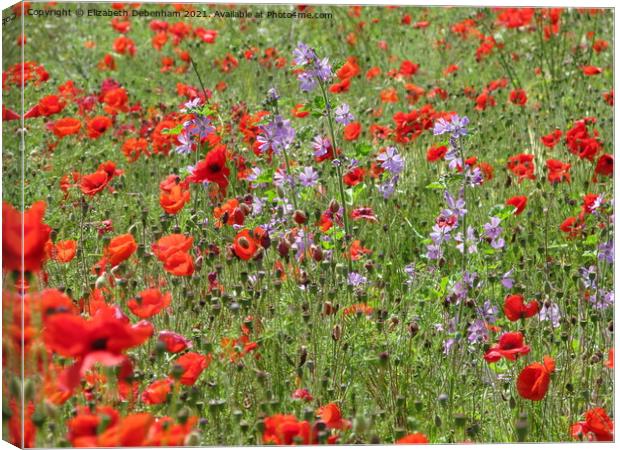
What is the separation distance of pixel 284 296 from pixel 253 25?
2.35 meters

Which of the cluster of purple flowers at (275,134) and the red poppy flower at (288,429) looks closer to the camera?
the red poppy flower at (288,429)

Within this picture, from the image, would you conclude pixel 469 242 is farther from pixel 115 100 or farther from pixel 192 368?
pixel 115 100

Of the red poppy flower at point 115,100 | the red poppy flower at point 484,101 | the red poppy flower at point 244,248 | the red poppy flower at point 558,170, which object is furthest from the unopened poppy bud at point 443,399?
the red poppy flower at point 115,100

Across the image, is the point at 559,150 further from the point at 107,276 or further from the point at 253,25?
the point at 107,276

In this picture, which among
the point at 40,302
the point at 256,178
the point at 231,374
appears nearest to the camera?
the point at 40,302

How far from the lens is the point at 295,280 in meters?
2.64

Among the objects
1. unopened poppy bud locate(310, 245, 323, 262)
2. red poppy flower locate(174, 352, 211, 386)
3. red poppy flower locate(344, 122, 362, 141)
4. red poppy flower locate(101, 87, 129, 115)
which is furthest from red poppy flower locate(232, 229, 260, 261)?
red poppy flower locate(101, 87, 129, 115)

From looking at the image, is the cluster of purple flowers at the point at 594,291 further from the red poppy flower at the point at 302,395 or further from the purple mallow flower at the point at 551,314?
the red poppy flower at the point at 302,395

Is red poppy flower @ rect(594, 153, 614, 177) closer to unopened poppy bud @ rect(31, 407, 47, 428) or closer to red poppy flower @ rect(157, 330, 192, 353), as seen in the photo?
red poppy flower @ rect(157, 330, 192, 353)

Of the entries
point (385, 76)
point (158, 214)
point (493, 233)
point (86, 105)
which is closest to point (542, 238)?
point (493, 233)

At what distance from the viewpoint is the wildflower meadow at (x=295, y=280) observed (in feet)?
6.69

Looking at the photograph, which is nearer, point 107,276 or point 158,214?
point 107,276

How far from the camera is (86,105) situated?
13.6 feet

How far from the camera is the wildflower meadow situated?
204 cm
